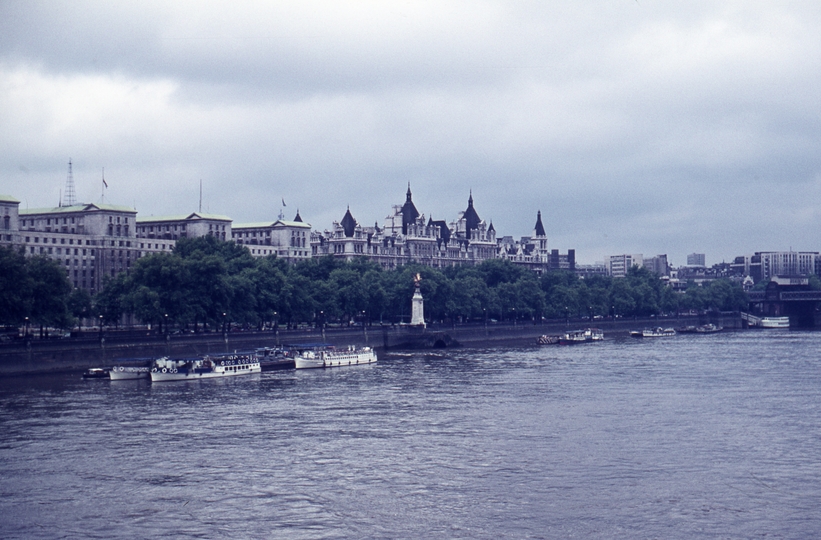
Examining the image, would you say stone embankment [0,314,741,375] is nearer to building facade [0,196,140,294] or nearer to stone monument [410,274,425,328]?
stone monument [410,274,425,328]

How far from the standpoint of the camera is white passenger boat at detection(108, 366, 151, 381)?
90.8 metres

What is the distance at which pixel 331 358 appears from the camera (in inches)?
4328

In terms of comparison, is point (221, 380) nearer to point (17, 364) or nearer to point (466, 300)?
point (17, 364)

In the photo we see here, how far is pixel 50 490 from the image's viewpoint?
46031mm

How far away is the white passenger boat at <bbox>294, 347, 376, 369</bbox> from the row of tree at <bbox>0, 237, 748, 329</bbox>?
13154 mm

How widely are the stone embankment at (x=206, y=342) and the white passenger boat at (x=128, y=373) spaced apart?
89.5 inches

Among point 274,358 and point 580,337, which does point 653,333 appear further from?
point 274,358

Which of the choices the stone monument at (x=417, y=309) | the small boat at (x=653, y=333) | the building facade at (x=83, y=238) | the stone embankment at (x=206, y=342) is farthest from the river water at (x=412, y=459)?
the small boat at (x=653, y=333)

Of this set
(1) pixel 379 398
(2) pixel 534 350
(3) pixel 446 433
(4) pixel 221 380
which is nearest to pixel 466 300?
(2) pixel 534 350

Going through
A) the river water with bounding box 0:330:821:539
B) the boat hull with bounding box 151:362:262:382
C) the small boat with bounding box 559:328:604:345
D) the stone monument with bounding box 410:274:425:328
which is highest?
the stone monument with bounding box 410:274:425:328

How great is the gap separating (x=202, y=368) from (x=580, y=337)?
3330 inches

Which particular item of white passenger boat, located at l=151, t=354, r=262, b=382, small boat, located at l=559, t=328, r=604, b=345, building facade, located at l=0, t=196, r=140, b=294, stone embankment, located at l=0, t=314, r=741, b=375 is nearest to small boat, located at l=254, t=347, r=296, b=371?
white passenger boat, located at l=151, t=354, r=262, b=382

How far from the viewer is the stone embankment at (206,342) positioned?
9488 centimetres

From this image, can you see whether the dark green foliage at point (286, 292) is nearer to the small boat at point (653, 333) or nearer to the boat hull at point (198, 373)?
the small boat at point (653, 333)
